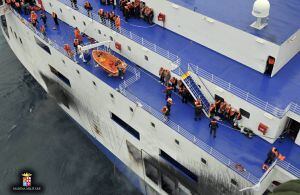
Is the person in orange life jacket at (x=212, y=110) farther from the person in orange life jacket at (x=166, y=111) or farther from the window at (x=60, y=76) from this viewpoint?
the window at (x=60, y=76)

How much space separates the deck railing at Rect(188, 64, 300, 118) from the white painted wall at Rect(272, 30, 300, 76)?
6.62 feet

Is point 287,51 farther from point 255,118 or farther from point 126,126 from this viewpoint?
point 126,126

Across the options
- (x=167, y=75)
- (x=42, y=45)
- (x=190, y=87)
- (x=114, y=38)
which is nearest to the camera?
(x=190, y=87)

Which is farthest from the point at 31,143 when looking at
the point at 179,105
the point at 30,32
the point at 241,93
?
the point at 241,93

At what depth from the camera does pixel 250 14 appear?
1695 cm

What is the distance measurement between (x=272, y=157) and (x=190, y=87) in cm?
505

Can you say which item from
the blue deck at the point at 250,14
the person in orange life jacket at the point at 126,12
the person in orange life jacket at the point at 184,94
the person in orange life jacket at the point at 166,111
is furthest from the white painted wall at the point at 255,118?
the person in orange life jacket at the point at 126,12

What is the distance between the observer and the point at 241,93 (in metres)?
15.2

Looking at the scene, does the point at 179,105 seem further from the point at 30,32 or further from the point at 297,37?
the point at 30,32

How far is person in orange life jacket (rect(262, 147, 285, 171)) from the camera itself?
1370 centimetres

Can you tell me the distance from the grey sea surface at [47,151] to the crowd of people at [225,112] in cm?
878

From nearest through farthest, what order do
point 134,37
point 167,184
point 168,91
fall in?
point 168,91, point 167,184, point 134,37

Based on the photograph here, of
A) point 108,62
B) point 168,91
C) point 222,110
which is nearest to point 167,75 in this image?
point 168,91

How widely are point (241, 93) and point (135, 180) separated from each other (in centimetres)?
972
